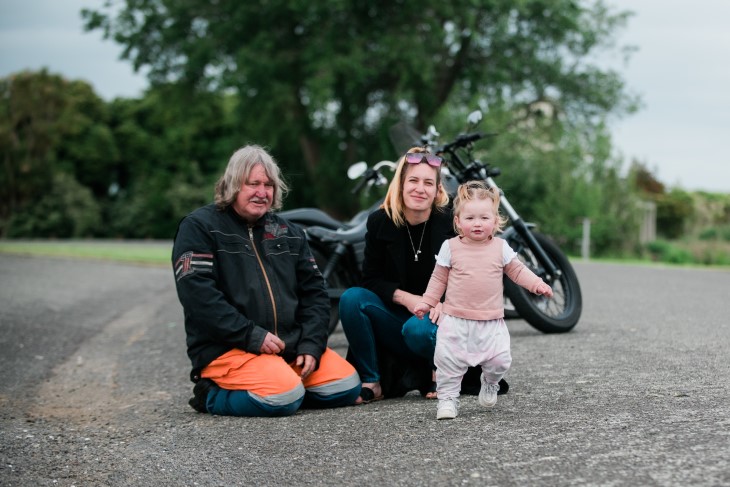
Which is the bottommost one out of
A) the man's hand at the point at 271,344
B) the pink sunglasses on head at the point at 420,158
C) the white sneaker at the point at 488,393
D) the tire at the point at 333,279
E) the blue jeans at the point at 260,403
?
the blue jeans at the point at 260,403

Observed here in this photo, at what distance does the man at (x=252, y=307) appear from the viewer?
4.49 metres

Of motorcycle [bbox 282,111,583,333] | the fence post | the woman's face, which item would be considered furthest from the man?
the fence post

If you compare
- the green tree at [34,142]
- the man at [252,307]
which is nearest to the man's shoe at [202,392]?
the man at [252,307]

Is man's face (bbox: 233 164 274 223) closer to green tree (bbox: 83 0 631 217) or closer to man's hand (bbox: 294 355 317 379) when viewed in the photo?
man's hand (bbox: 294 355 317 379)

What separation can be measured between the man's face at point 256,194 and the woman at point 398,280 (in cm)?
59

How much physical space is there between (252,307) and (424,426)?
1142mm

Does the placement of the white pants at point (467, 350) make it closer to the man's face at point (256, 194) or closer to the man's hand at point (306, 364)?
the man's hand at point (306, 364)

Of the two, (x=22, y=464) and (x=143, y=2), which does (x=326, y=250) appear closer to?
(x=22, y=464)

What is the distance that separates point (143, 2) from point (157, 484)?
971 inches

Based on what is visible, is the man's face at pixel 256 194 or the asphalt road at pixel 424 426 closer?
the asphalt road at pixel 424 426

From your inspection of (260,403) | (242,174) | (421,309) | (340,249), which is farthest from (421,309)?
(340,249)

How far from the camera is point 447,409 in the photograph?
408cm

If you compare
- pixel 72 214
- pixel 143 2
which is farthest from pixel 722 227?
pixel 72 214

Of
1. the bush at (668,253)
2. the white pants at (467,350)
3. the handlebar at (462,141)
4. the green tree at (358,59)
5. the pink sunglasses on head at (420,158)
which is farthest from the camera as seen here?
the green tree at (358,59)
